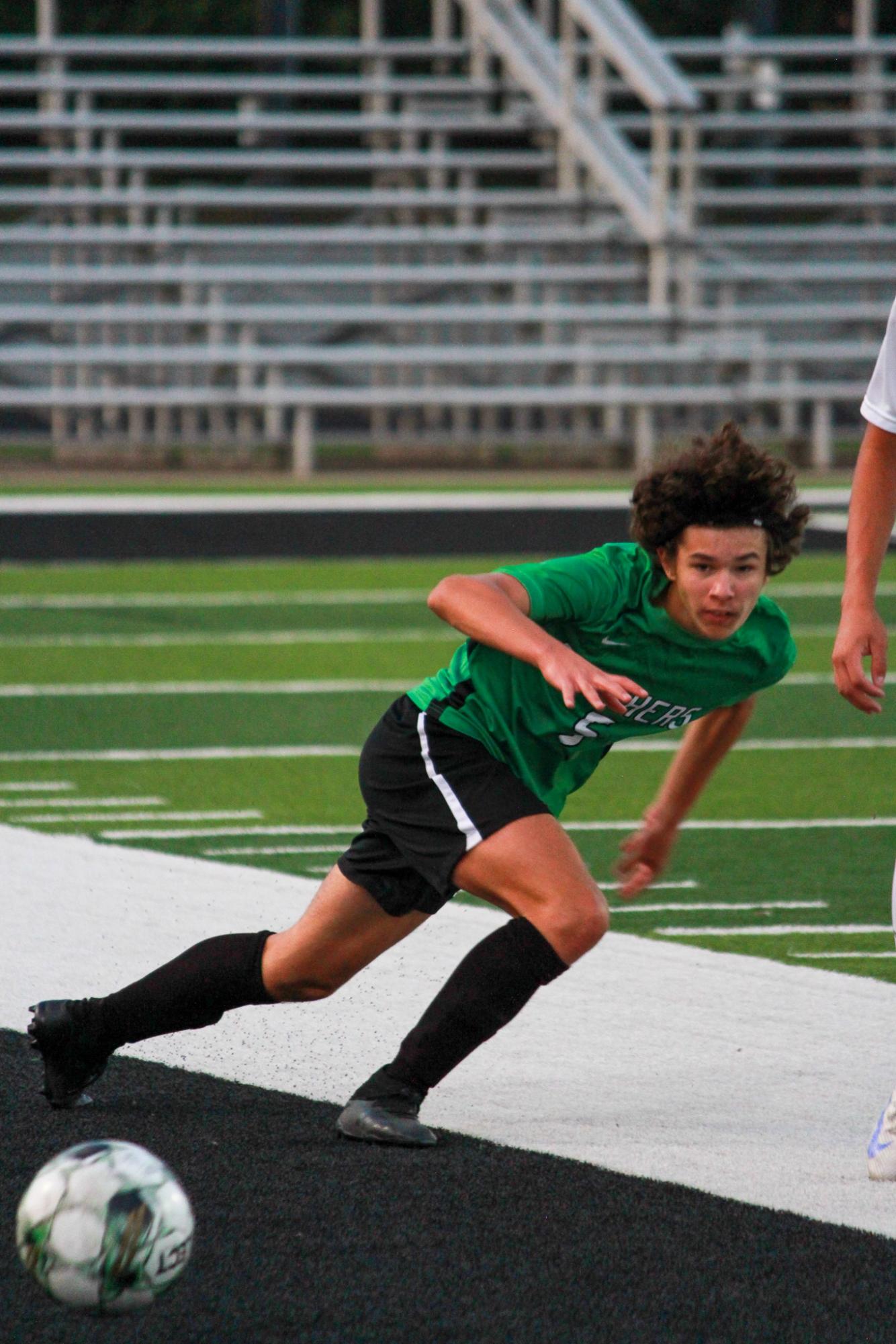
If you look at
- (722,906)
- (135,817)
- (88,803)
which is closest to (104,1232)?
(722,906)

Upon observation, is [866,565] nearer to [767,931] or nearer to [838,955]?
[838,955]

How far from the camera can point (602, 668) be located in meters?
3.80

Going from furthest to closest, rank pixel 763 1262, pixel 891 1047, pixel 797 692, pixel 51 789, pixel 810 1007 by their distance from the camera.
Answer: pixel 797 692, pixel 51 789, pixel 810 1007, pixel 891 1047, pixel 763 1262

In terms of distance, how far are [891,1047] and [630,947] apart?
0.98 m

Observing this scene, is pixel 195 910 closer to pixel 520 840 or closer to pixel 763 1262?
pixel 520 840

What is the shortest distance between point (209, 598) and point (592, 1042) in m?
8.32

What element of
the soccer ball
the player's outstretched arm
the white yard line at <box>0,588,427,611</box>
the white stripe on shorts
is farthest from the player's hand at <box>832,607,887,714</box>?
the white yard line at <box>0,588,427,611</box>

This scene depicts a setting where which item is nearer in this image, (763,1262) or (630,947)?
(763,1262)

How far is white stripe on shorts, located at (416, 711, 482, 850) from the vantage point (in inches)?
144

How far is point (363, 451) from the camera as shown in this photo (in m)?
26.1

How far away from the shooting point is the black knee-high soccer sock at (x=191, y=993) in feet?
12.7

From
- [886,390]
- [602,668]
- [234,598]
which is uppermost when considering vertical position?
[886,390]

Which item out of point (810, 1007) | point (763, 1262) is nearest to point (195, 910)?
point (810, 1007)

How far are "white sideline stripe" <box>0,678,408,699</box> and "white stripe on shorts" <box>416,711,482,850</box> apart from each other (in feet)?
18.1
